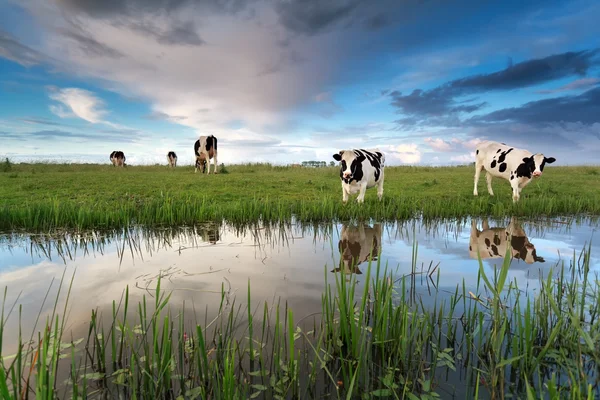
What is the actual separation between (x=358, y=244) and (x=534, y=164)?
27.8 feet

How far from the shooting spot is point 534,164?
10.7 m

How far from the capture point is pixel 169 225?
282 inches

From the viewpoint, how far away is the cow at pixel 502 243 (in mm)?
4992

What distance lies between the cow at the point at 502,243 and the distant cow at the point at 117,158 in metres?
36.3

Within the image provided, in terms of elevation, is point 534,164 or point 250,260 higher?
point 534,164

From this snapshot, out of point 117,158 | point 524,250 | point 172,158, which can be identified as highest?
point 172,158

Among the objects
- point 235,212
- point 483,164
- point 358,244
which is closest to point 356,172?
point 235,212

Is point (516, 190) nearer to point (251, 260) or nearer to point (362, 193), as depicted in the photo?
point (362, 193)

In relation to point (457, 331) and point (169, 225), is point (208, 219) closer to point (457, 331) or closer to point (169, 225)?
point (169, 225)

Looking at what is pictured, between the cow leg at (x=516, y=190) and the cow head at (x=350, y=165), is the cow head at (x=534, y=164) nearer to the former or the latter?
the cow leg at (x=516, y=190)

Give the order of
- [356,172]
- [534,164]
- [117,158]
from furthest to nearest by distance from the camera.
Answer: [117,158], [534,164], [356,172]

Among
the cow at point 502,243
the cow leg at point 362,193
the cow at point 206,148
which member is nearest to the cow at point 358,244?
the cow at point 502,243

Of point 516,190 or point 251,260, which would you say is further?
point 516,190

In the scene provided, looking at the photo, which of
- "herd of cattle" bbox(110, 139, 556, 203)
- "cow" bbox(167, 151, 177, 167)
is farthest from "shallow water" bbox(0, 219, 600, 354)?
"cow" bbox(167, 151, 177, 167)
